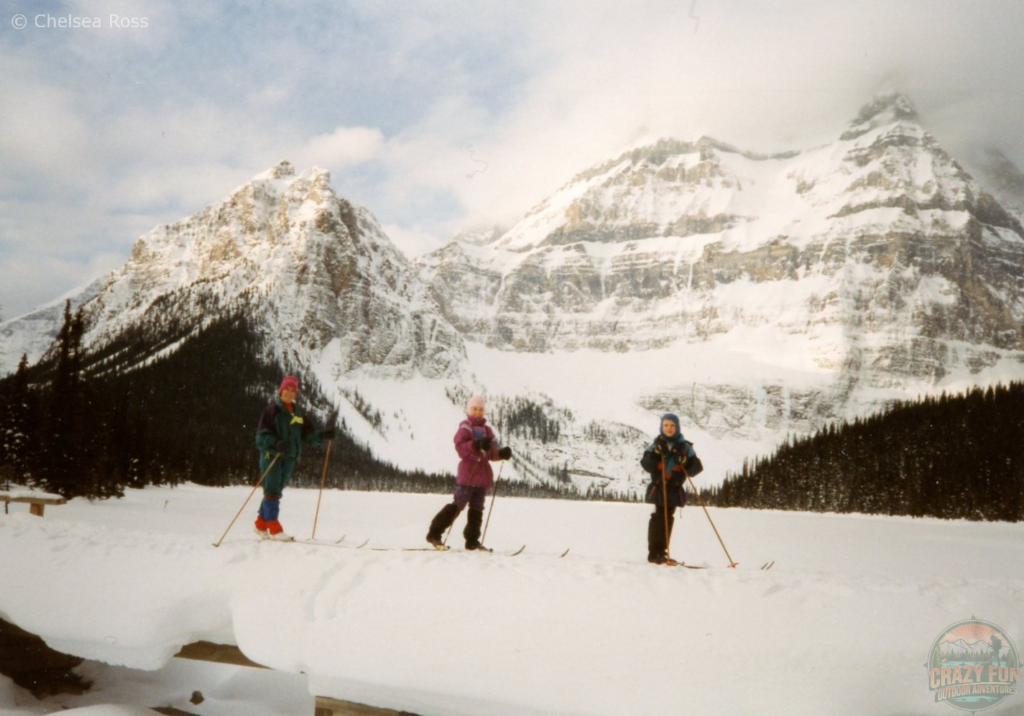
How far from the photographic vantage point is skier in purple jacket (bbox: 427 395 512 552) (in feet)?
27.9

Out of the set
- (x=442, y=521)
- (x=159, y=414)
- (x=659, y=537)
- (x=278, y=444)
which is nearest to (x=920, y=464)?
(x=659, y=537)

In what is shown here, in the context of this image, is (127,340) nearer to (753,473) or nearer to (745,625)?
(753,473)

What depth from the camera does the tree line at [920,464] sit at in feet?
119

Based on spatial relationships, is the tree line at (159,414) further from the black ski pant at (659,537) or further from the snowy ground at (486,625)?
the black ski pant at (659,537)

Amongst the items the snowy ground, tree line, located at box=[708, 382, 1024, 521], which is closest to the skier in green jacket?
the snowy ground

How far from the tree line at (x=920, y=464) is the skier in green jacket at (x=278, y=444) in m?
36.3

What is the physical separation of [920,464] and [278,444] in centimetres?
4424

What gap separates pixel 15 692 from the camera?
7.69 m
